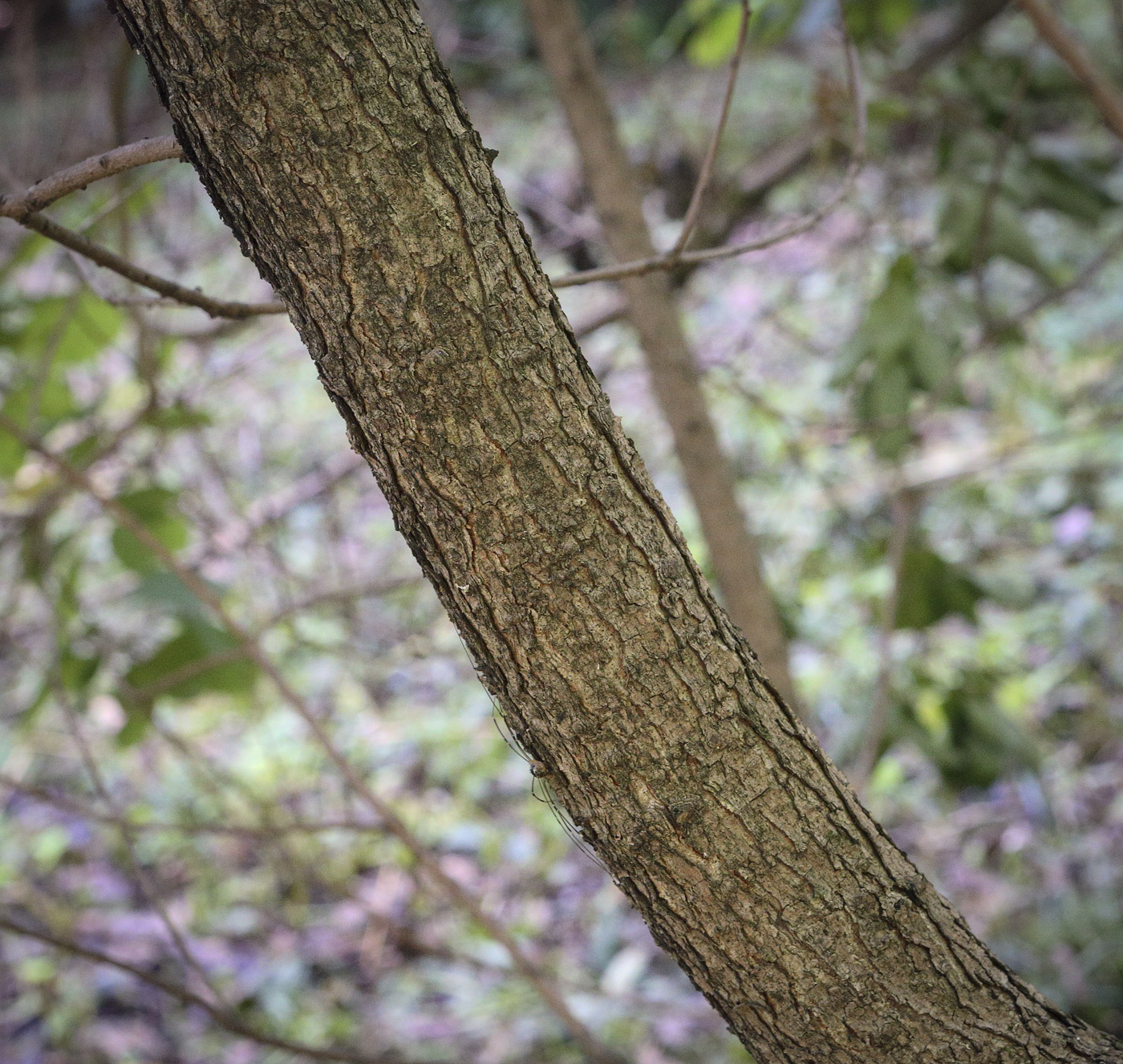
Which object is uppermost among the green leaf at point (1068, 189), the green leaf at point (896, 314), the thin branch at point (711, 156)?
the green leaf at point (1068, 189)

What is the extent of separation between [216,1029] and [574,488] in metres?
2.04

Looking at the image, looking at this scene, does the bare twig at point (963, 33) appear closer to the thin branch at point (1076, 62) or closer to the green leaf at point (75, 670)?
the thin branch at point (1076, 62)

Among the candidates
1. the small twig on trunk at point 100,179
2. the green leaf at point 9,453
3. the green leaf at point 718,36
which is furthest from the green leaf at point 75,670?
the green leaf at point 718,36

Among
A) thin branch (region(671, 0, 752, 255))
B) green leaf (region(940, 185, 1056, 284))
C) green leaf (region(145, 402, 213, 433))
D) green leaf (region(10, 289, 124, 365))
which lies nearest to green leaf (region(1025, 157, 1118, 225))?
green leaf (region(940, 185, 1056, 284))

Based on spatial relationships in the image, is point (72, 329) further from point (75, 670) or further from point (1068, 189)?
point (1068, 189)

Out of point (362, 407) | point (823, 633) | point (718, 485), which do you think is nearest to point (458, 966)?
point (823, 633)

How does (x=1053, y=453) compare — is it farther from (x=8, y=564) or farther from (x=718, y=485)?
(x=8, y=564)

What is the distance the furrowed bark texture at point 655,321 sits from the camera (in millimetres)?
1363

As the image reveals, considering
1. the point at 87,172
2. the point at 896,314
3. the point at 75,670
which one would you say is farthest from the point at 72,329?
the point at 896,314

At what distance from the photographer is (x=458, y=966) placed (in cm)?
216

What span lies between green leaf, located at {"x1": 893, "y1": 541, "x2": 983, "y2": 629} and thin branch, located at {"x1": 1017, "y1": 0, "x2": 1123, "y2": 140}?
0.59 meters

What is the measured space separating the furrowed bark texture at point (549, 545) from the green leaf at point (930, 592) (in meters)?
0.87

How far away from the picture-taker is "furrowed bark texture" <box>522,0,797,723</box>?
1.36 meters

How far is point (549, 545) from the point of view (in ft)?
1.83
